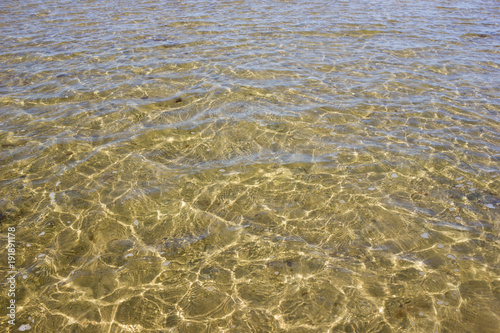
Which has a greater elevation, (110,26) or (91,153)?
(110,26)

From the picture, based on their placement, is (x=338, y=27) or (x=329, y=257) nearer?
(x=329, y=257)

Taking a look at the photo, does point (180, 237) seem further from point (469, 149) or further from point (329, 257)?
point (469, 149)

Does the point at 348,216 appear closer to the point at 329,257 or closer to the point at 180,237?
the point at 329,257

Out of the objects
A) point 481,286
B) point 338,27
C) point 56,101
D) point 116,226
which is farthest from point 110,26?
point 481,286

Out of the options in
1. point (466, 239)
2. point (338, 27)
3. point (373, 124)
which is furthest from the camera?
point (338, 27)

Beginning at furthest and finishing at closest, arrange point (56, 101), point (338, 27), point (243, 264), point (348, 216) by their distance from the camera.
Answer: point (338, 27)
point (56, 101)
point (348, 216)
point (243, 264)

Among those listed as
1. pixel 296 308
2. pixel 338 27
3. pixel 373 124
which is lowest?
pixel 296 308

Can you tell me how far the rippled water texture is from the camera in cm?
418

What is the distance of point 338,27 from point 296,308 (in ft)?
44.3

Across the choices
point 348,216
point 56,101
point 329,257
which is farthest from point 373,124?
point 56,101

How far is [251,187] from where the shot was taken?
604 centimetres

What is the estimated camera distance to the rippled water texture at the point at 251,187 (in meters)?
4.18

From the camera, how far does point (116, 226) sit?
207 inches

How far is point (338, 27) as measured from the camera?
1455cm
